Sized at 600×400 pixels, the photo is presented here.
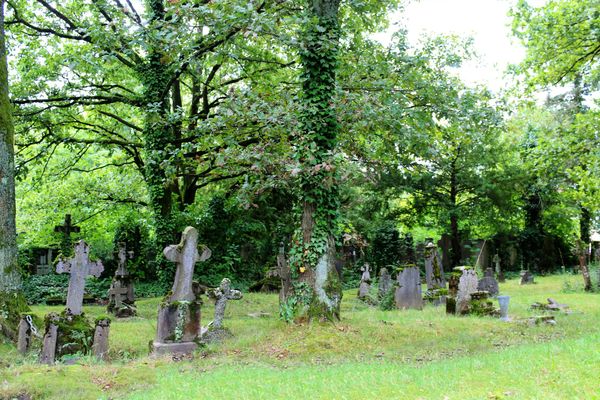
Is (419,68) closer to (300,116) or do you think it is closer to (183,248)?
(300,116)

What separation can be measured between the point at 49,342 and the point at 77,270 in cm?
151

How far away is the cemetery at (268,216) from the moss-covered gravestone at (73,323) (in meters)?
0.03

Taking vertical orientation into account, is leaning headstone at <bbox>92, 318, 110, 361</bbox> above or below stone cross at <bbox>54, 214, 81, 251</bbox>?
below

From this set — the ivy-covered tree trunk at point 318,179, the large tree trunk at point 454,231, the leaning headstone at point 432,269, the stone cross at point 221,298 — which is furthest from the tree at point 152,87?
the large tree trunk at point 454,231

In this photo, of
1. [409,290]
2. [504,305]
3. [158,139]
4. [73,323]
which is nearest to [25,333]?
[73,323]

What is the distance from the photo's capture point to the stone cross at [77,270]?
338 inches

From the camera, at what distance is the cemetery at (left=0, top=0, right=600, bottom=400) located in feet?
21.1

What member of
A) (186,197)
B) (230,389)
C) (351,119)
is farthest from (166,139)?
(230,389)

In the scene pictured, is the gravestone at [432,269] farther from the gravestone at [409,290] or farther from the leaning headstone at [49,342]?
the leaning headstone at [49,342]

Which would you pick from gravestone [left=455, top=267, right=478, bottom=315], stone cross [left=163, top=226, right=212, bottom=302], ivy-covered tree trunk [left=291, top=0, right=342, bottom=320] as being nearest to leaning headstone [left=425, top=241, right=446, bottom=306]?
gravestone [left=455, top=267, right=478, bottom=315]

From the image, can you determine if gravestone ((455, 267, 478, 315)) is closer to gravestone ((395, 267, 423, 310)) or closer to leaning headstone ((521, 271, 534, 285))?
gravestone ((395, 267, 423, 310))

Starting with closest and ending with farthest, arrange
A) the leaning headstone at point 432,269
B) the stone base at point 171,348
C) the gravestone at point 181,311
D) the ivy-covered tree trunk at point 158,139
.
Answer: the stone base at point 171,348 < the gravestone at point 181,311 < the ivy-covered tree trunk at point 158,139 < the leaning headstone at point 432,269

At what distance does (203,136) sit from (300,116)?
2.51 m

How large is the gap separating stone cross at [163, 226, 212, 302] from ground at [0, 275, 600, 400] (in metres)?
1.03
